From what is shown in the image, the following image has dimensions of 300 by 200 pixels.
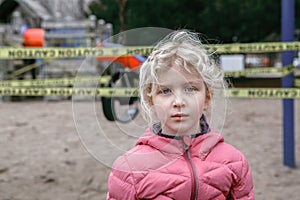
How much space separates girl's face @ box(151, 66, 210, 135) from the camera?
132 centimetres

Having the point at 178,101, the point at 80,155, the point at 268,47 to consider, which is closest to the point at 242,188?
the point at 178,101

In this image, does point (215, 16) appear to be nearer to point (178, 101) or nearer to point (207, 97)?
point (207, 97)

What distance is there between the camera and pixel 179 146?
141cm

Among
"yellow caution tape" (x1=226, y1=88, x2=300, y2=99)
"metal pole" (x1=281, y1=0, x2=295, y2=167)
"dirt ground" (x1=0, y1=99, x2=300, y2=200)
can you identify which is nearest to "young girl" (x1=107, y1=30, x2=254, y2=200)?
"dirt ground" (x1=0, y1=99, x2=300, y2=200)

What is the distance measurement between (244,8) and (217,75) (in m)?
11.9

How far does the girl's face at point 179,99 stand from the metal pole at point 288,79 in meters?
3.30

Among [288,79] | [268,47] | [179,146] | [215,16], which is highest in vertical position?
[215,16]

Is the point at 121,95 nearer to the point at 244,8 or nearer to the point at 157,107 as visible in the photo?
the point at 157,107

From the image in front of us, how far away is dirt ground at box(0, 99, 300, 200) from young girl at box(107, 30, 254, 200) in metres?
0.16

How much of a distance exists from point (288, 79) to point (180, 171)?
3345 millimetres

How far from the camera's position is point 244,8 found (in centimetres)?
1285

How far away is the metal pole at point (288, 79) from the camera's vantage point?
14.6 feet

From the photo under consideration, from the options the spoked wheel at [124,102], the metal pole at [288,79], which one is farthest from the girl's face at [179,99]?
the metal pole at [288,79]

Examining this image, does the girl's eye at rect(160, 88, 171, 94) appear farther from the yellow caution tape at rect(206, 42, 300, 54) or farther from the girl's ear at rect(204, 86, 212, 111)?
the yellow caution tape at rect(206, 42, 300, 54)
